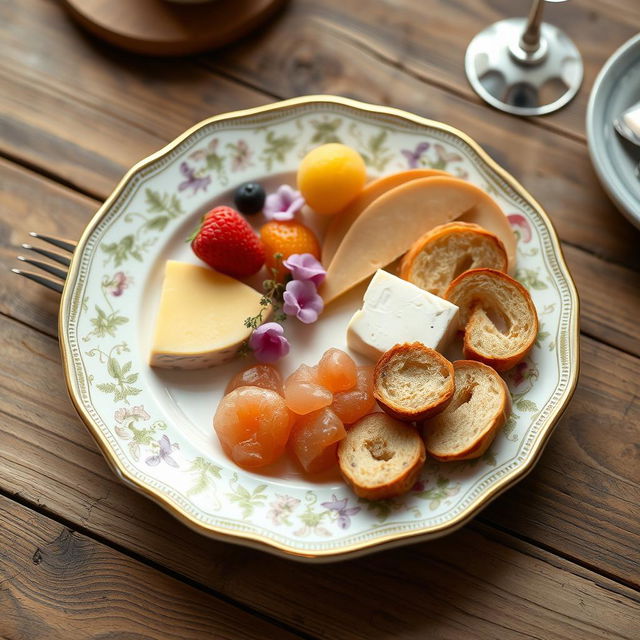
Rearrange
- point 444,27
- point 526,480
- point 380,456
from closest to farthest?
point 380,456, point 526,480, point 444,27

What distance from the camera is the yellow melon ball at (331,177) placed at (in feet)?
5.83

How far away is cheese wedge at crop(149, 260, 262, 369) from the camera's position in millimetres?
1699

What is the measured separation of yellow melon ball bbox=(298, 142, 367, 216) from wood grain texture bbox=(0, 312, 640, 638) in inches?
27.7

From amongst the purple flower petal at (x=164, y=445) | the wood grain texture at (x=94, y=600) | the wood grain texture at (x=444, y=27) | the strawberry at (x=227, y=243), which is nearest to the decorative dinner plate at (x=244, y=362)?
the purple flower petal at (x=164, y=445)

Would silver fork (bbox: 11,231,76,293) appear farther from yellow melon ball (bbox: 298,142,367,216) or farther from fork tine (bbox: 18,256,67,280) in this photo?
yellow melon ball (bbox: 298,142,367,216)

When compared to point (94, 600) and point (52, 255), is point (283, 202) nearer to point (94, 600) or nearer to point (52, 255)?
point (52, 255)

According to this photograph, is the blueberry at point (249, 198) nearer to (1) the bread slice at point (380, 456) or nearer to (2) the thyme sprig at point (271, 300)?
(2) the thyme sprig at point (271, 300)

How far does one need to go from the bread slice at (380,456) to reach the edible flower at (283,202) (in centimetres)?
55

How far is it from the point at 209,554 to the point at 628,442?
97 cm

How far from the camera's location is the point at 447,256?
1.73 meters

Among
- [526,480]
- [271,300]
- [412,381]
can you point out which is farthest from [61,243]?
[526,480]

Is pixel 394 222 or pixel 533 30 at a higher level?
pixel 533 30

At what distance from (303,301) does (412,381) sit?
333 millimetres

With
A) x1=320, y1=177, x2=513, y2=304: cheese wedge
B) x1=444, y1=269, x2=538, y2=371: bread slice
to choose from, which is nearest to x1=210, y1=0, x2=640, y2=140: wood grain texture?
x1=320, y1=177, x2=513, y2=304: cheese wedge
